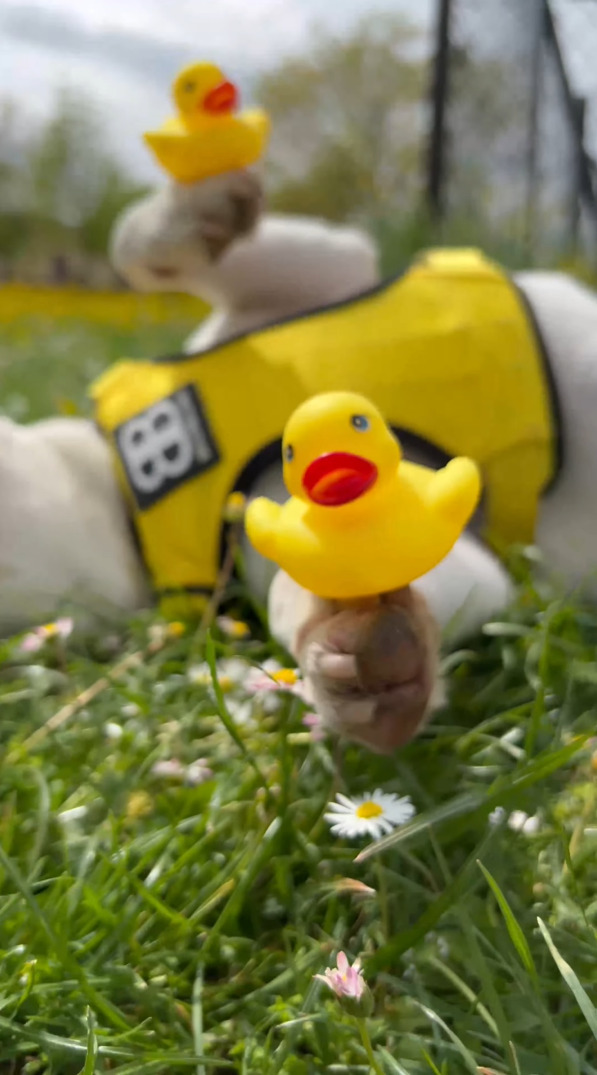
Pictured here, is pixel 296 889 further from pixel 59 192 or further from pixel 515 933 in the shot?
pixel 59 192

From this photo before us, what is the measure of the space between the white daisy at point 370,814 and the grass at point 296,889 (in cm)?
1

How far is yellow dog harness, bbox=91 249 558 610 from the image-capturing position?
71 centimetres

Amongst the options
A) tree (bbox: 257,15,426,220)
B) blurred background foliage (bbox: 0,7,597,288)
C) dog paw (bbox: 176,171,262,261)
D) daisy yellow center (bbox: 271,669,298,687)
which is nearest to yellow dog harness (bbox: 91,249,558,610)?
dog paw (bbox: 176,171,262,261)

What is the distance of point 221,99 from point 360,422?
439 millimetres

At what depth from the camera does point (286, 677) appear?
0.51m

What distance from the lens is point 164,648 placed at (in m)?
0.76

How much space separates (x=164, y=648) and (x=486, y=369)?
368mm

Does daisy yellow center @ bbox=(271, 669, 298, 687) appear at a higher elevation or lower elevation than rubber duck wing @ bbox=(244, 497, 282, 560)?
lower

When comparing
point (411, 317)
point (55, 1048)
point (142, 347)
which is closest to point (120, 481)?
point (411, 317)

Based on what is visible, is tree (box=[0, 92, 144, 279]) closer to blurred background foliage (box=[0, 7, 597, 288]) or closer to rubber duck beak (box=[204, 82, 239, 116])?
blurred background foliage (box=[0, 7, 597, 288])

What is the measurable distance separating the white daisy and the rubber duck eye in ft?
0.67

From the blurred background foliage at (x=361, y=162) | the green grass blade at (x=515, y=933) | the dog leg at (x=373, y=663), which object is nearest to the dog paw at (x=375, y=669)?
the dog leg at (x=373, y=663)

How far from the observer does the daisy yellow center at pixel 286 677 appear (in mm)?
506

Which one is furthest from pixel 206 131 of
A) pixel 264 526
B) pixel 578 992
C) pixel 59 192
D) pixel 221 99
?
pixel 59 192
